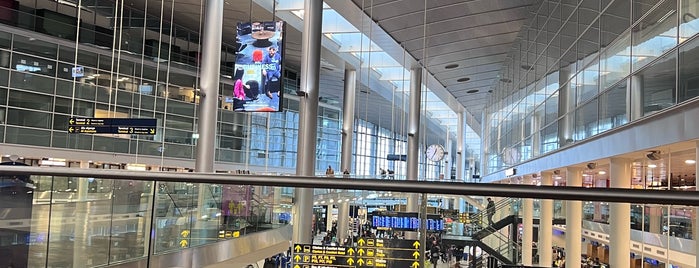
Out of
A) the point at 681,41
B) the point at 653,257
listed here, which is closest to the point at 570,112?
the point at 653,257

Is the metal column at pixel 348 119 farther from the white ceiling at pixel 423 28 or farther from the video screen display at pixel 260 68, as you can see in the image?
the video screen display at pixel 260 68

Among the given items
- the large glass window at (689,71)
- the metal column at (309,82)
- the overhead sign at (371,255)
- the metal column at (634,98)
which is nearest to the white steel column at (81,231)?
the overhead sign at (371,255)

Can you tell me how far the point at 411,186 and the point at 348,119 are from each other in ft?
70.4

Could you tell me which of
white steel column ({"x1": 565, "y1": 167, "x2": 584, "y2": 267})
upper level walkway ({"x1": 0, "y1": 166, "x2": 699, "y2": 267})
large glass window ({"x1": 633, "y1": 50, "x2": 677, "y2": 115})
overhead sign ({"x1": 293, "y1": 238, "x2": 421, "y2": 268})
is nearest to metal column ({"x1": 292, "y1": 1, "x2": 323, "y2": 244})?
overhead sign ({"x1": 293, "y1": 238, "x2": 421, "y2": 268})

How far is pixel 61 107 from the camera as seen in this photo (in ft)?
65.7

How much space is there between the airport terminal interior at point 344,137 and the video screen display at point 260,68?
4 cm

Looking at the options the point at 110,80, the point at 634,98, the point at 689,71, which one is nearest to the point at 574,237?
the point at 634,98

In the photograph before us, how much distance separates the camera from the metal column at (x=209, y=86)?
13.3 meters

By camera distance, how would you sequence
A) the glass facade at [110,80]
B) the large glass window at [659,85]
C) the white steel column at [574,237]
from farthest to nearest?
the glass facade at [110,80]
the white steel column at [574,237]
the large glass window at [659,85]

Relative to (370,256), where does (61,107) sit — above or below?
above

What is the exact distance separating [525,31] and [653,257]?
Answer: 12.2 meters

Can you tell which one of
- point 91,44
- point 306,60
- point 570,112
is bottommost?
point 570,112

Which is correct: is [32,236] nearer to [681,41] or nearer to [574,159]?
[681,41]

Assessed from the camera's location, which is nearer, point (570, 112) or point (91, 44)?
point (570, 112)
